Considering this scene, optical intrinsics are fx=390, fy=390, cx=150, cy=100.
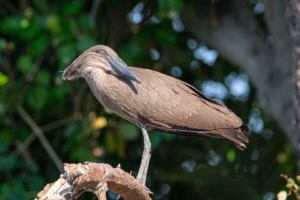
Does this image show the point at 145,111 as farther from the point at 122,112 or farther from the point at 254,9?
the point at 254,9

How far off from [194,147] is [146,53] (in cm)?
153

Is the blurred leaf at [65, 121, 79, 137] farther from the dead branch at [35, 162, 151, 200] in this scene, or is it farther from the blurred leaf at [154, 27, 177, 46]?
the dead branch at [35, 162, 151, 200]

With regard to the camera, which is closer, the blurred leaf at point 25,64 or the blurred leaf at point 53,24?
the blurred leaf at point 53,24

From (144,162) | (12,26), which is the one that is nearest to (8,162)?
(12,26)

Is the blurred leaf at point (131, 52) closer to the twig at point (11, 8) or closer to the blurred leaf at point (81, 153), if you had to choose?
the blurred leaf at point (81, 153)

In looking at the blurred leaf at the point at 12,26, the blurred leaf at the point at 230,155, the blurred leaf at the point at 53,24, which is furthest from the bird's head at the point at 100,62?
the blurred leaf at the point at 230,155

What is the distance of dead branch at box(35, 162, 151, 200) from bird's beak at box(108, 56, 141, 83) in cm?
69

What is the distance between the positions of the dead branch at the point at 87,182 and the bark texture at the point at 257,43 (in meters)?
2.31

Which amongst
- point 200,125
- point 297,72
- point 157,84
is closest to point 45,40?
point 157,84

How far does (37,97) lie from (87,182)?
8.30ft

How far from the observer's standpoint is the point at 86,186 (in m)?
1.96

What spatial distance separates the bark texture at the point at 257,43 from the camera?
418 cm

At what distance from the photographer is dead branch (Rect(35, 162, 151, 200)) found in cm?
178

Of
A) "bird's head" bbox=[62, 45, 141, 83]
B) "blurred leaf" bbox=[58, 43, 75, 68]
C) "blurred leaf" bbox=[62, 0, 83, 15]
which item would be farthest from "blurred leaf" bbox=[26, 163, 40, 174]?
"bird's head" bbox=[62, 45, 141, 83]
